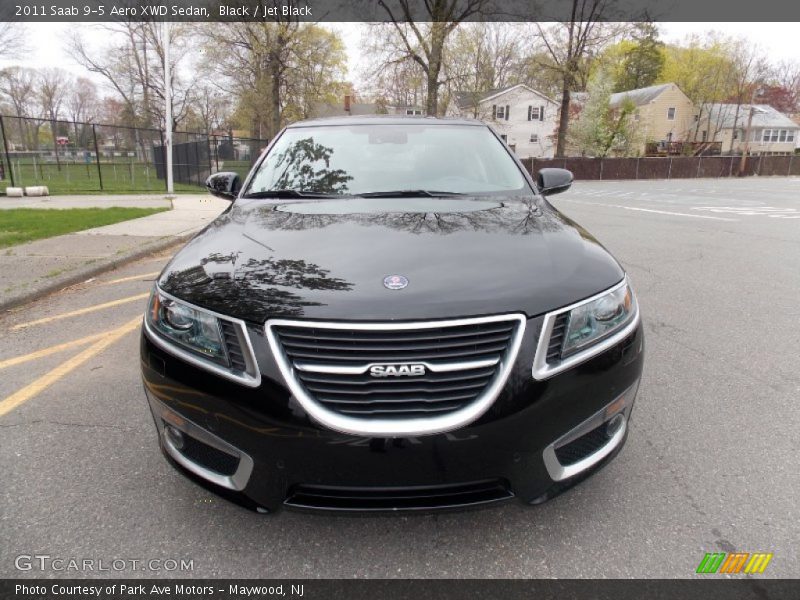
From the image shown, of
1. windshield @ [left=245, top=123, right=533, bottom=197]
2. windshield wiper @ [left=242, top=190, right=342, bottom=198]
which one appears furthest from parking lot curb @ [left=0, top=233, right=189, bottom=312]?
windshield wiper @ [left=242, top=190, right=342, bottom=198]

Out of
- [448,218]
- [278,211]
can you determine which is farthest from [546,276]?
[278,211]

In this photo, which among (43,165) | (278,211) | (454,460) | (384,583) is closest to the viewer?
(454,460)

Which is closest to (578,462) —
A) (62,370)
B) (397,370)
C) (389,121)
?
(397,370)

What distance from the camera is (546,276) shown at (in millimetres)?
1973

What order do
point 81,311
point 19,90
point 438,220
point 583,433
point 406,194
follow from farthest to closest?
point 19,90
point 81,311
point 406,194
point 438,220
point 583,433

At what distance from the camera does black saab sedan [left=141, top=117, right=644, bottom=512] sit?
1713mm

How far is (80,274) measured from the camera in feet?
19.9

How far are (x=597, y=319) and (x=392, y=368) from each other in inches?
32.2

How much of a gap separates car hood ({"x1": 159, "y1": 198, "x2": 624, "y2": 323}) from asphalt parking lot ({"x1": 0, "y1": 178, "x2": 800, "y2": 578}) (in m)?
0.76

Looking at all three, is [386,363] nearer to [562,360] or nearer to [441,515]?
[562,360]

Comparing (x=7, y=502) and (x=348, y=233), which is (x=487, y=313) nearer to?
(x=348, y=233)

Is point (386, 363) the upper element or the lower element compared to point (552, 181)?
lower

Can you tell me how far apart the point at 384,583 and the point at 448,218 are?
1581 mm

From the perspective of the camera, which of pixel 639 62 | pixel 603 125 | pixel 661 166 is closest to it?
pixel 661 166
